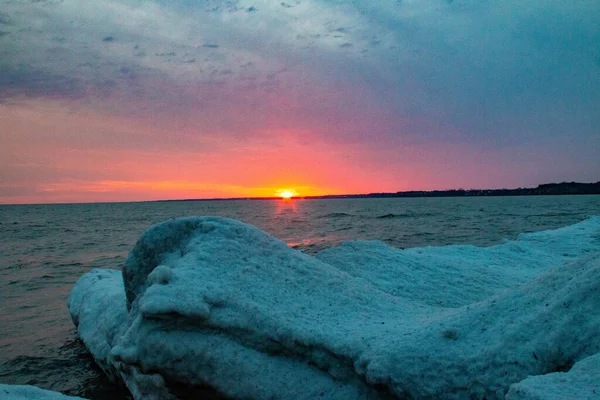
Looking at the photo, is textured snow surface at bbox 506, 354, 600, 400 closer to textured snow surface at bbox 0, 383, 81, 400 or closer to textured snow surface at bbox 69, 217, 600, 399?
textured snow surface at bbox 69, 217, 600, 399

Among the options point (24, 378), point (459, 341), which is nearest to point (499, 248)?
point (459, 341)

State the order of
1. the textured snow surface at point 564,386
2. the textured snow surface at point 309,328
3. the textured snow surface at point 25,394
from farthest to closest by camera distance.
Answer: the textured snow surface at point 25,394, the textured snow surface at point 309,328, the textured snow surface at point 564,386

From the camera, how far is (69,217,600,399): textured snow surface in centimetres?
253

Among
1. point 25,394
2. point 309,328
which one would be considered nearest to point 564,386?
point 309,328

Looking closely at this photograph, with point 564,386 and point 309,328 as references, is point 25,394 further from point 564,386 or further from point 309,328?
point 564,386

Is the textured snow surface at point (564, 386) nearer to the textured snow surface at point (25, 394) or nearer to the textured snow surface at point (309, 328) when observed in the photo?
the textured snow surface at point (309, 328)

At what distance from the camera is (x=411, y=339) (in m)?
2.75

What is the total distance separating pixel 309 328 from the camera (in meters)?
3.06

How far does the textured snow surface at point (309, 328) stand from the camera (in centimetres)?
253

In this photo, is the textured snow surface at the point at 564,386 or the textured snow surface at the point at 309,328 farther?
the textured snow surface at the point at 309,328

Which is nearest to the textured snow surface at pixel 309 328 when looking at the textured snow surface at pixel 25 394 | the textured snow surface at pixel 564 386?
the textured snow surface at pixel 564 386

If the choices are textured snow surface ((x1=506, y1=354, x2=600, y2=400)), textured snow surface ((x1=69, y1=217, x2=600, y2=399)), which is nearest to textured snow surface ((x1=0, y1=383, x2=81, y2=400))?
textured snow surface ((x1=69, y1=217, x2=600, y2=399))

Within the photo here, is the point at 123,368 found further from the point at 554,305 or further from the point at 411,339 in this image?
the point at 554,305

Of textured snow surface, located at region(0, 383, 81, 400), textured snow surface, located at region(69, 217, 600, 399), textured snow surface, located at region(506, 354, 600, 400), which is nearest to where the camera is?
textured snow surface, located at region(506, 354, 600, 400)
